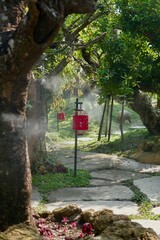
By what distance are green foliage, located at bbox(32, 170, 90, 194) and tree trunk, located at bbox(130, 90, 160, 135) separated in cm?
586

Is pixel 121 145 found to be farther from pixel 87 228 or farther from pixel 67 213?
pixel 87 228

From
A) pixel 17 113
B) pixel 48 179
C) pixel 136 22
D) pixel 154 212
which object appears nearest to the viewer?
pixel 17 113

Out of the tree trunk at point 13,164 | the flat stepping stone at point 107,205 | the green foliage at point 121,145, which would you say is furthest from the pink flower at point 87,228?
the green foliage at point 121,145

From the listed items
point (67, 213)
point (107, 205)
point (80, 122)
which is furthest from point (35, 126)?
point (67, 213)

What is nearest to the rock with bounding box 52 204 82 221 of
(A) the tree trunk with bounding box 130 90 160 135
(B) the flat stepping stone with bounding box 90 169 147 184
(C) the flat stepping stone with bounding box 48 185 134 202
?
(C) the flat stepping stone with bounding box 48 185 134 202

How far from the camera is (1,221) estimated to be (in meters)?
3.75

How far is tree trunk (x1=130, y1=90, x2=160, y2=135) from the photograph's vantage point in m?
14.0

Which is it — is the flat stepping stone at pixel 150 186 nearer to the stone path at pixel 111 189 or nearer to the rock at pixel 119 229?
the stone path at pixel 111 189

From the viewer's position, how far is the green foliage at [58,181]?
761cm

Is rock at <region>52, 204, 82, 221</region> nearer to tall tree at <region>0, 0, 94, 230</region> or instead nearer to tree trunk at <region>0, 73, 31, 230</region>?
tall tree at <region>0, 0, 94, 230</region>

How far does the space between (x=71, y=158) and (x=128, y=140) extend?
3.55m

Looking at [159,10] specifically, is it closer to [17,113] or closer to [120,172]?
[120,172]

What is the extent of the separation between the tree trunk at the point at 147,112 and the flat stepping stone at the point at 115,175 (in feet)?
15.9

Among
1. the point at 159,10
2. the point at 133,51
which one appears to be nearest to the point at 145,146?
the point at 133,51
